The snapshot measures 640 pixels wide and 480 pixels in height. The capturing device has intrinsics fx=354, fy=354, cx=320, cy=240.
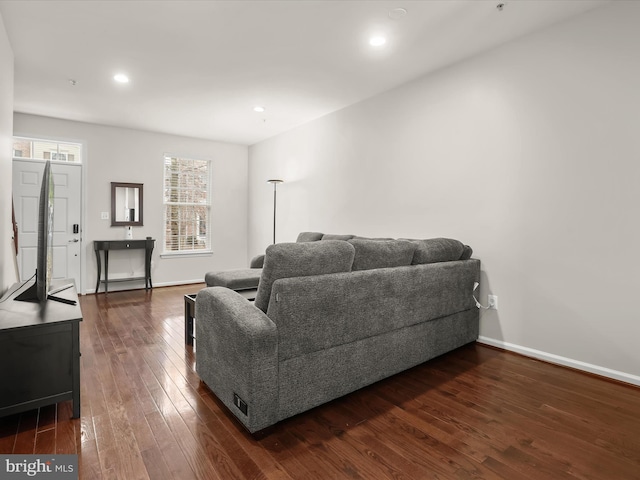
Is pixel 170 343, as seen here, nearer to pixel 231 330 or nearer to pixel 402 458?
pixel 231 330

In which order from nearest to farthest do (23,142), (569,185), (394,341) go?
(394,341), (569,185), (23,142)

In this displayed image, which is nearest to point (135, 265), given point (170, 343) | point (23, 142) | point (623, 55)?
point (23, 142)

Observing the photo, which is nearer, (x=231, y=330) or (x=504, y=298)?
(x=231, y=330)

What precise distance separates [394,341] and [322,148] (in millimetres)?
3435

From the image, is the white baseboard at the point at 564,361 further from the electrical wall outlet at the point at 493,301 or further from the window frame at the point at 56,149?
the window frame at the point at 56,149

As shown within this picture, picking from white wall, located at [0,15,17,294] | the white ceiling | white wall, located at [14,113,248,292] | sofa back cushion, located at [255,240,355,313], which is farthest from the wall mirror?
sofa back cushion, located at [255,240,355,313]

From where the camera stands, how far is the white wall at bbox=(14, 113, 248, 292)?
5.37 m

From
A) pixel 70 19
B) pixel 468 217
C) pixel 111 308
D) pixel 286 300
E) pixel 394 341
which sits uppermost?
pixel 70 19

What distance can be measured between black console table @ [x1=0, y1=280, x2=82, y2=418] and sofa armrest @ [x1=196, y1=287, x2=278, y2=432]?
0.74 metres

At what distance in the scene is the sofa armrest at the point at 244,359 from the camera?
5.58 ft

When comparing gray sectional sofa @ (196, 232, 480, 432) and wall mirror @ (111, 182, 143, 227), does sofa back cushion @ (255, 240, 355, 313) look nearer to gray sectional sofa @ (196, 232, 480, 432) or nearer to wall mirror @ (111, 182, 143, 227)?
gray sectional sofa @ (196, 232, 480, 432)

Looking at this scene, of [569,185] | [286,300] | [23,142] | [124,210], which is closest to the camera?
[286,300]

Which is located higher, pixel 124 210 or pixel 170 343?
pixel 124 210

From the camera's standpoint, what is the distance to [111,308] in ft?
14.7
